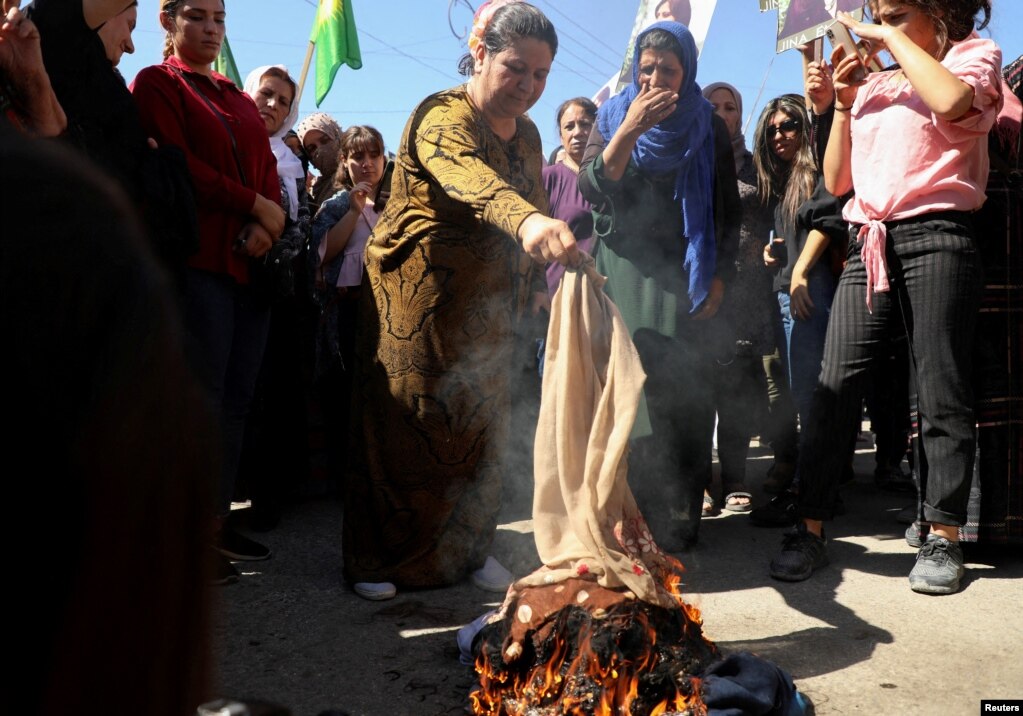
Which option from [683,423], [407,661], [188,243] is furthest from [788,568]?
[188,243]

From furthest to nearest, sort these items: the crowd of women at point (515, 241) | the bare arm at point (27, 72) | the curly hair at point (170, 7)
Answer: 1. the curly hair at point (170, 7)
2. the crowd of women at point (515, 241)
3. the bare arm at point (27, 72)

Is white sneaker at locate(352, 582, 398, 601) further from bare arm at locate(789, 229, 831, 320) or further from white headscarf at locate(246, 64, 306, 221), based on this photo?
bare arm at locate(789, 229, 831, 320)

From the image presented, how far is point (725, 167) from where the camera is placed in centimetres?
392

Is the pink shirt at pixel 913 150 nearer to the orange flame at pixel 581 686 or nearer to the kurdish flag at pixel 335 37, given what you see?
the orange flame at pixel 581 686

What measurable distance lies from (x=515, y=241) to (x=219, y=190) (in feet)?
3.72

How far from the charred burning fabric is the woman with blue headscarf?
1.36 m

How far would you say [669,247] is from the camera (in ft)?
12.6

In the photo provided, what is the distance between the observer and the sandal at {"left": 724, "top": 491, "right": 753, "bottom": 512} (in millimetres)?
4633

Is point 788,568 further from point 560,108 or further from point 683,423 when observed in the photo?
point 560,108

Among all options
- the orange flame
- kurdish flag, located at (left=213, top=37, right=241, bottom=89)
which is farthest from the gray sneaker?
kurdish flag, located at (left=213, top=37, right=241, bottom=89)

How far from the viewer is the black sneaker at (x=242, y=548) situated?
366 centimetres

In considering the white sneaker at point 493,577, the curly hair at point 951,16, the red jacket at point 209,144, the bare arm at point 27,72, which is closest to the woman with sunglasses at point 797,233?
the curly hair at point 951,16

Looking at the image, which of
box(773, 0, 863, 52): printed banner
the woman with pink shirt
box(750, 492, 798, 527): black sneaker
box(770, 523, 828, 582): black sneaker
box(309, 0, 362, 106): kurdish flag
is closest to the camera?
the woman with pink shirt

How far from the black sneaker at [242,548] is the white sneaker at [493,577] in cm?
102
